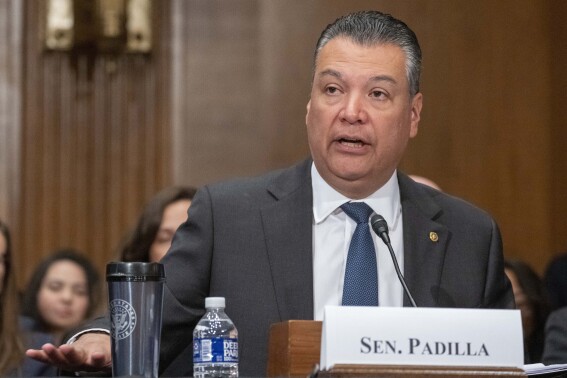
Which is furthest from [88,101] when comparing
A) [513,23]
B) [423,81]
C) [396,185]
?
[396,185]

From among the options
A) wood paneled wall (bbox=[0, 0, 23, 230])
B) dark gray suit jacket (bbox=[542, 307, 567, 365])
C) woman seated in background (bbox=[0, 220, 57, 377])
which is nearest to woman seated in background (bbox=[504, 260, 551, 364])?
dark gray suit jacket (bbox=[542, 307, 567, 365])

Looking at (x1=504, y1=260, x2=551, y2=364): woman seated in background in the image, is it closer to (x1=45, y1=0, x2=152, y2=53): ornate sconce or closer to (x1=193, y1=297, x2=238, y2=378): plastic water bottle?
(x1=45, y1=0, x2=152, y2=53): ornate sconce

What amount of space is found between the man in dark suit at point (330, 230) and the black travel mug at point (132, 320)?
511 mm

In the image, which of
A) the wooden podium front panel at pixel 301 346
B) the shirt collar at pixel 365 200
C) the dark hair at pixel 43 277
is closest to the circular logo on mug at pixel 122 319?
the wooden podium front panel at pixel 301 346

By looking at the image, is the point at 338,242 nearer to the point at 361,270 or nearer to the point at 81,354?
the point at 361,270

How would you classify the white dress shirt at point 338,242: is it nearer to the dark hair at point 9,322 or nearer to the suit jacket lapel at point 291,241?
the suit jacket lapel at point 291,241

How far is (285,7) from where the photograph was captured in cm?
591

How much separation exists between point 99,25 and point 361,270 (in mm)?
3334

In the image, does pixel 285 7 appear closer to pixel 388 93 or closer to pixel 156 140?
pixel 156 140

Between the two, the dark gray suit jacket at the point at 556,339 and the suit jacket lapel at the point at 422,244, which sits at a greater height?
the suit jacket lapel at the point at 422,244

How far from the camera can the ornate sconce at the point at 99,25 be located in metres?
5.64

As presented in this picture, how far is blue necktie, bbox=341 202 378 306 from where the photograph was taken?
2.73 metres

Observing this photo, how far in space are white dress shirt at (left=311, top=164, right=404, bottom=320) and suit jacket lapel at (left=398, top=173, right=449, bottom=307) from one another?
1.0 inches

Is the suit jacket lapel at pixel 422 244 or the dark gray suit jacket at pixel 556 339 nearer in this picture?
the suit jacket lapel at pixel 422 244
